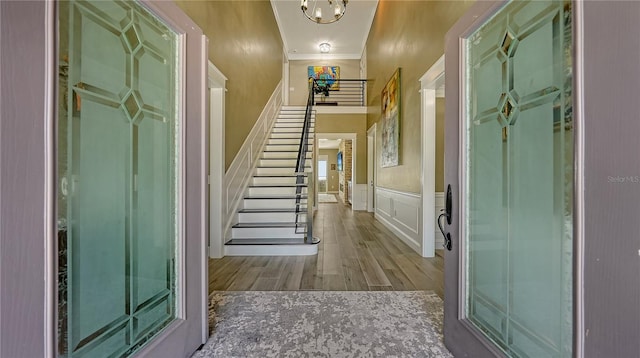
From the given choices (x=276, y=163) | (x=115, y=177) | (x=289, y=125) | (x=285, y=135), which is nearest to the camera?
(x=115, y=177)

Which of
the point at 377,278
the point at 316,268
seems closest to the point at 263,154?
the point at 316,268

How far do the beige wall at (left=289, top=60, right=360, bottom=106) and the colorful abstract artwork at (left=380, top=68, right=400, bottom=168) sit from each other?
14.7 ft

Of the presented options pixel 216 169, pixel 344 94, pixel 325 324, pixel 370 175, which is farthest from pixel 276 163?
pixel 344 94

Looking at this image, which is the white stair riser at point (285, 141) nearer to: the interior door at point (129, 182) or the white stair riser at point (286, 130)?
the white stair riser at point (286, 130)

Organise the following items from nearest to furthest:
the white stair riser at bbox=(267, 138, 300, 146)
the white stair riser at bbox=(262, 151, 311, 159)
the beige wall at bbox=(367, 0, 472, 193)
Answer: the beige wall at bbox=(367, 0, 472, 193) < the white stair riser at bbox=(262, 151, 311, 159) < the white stair riser at bbox=(267, 138, 300, 146)

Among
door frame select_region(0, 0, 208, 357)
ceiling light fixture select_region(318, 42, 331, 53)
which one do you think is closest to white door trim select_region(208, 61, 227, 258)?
door frame select_region(0, 0, 208, 357)

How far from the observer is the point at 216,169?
10.5ft

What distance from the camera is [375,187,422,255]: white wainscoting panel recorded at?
3476 mm

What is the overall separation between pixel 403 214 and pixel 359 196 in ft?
12.1

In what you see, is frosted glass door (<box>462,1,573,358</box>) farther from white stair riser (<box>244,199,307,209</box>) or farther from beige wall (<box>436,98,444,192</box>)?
white stair riser (<box>244,199,307,209</box>)

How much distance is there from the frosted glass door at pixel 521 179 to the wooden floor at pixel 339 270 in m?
1.15

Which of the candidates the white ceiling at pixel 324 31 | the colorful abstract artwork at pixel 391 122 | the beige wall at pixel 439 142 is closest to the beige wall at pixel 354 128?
the colorful abstract artwork at pixel 391 122

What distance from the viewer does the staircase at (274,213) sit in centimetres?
331
